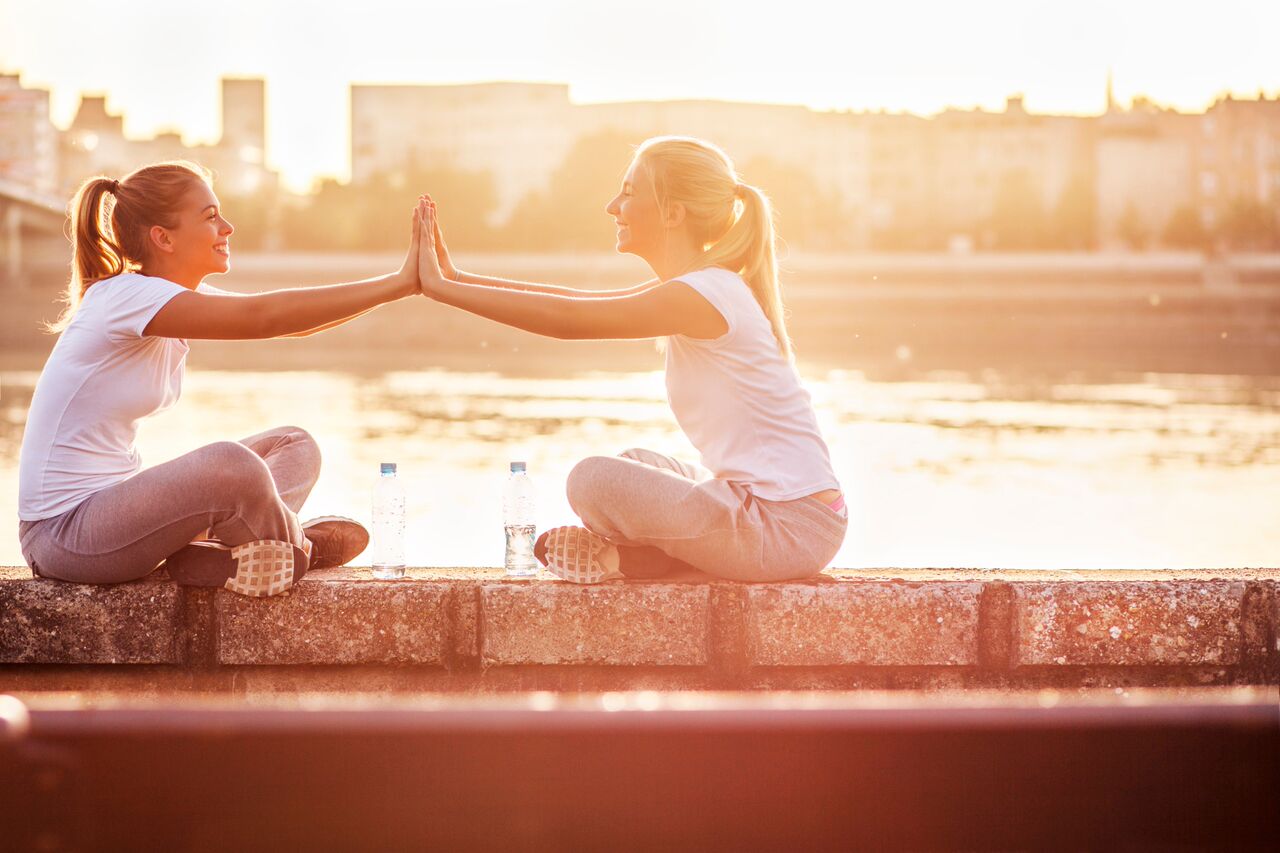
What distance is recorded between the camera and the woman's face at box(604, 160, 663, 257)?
3998 mm

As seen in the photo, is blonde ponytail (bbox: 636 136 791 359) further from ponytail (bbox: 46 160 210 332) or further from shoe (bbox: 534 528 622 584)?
ponytail (bbox: 46 160 210 332)

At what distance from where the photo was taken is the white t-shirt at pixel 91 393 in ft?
12.5

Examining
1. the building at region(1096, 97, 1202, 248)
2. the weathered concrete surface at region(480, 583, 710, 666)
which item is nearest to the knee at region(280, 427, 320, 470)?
the weathered concrete surface at region(480, 583, 710, 666)

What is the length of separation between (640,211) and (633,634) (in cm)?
96

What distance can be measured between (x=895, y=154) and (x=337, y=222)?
117ft

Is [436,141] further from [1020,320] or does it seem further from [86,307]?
[86,307]

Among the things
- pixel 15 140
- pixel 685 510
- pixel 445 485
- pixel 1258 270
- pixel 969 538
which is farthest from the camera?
pixel 15 140

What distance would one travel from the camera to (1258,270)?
239 feet

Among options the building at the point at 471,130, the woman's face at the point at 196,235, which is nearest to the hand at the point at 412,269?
the woman's face at the point at 196,235

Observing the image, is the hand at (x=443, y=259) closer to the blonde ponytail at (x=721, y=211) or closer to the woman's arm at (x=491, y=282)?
the woman's arm at (x=491, y=282)

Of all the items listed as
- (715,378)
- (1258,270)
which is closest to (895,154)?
(1258,270)

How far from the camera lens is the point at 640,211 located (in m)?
4.02

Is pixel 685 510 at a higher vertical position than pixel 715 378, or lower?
lower

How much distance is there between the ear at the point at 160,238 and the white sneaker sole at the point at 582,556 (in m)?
→ 1.10
